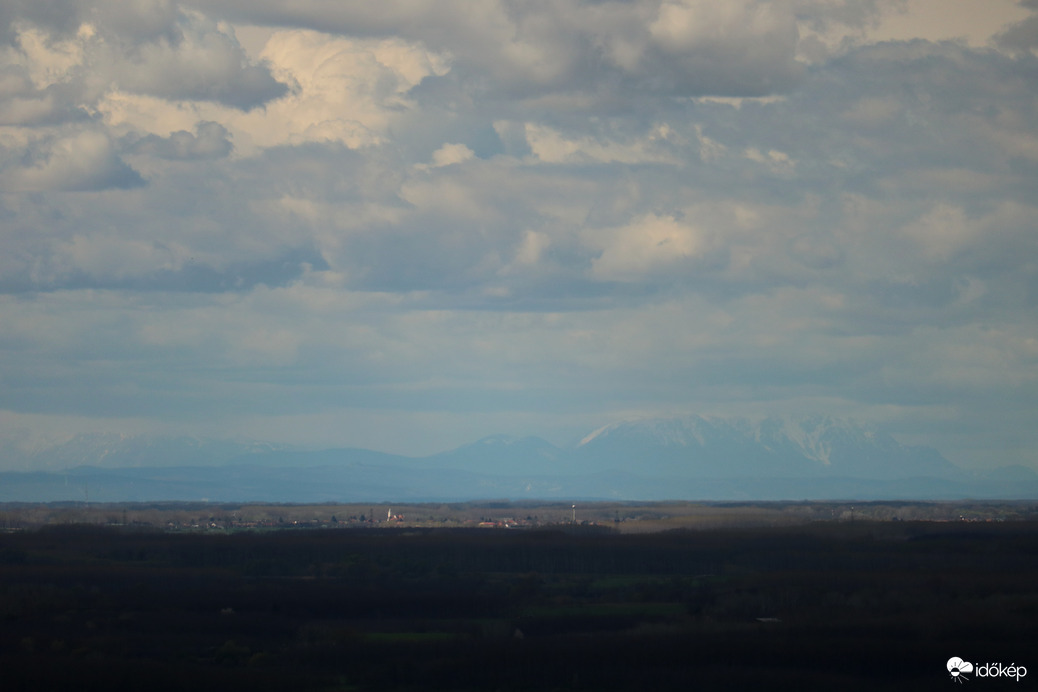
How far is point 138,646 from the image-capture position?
125 m

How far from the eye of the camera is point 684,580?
192125 millimetres

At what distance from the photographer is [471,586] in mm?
183750

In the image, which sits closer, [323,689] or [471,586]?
[323,689]

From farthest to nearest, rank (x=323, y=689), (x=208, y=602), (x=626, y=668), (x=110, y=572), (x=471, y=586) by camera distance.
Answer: (x=110, y=572)
(x=471, y=586)
(x=208, y=602)
(x=626, y=668)
(x=323, y=689)

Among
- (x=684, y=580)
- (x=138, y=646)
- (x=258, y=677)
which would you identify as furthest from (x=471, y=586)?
(x=258, y=677)

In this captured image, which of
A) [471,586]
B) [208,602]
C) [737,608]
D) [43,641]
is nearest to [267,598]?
[208,602]

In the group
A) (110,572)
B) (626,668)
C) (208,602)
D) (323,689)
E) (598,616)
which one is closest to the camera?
(323,689)

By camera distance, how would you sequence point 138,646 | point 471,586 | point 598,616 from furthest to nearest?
point 471,586 → point 598,616 → point 138,646

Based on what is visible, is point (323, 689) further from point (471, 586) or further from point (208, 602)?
point (471, 586)

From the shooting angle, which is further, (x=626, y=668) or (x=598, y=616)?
(x=598, y=616)

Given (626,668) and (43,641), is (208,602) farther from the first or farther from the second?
(626,668)

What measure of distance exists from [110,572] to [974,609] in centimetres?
11267

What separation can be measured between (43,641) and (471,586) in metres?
67.0

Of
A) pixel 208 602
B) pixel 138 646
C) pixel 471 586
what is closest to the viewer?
pixel 138 646
